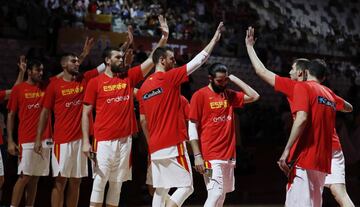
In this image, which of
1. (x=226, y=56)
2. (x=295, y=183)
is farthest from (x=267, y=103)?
(x=295, y=183)

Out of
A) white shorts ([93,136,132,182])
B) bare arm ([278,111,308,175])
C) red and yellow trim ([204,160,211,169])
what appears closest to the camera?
bare arm ([278,111,308,175])

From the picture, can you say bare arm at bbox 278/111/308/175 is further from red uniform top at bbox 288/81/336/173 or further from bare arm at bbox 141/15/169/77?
bare arm at bbox 141/15/169/77

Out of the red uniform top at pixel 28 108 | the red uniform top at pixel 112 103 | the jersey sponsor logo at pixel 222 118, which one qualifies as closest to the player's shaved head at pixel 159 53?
the red uniform top at pixel 112 103

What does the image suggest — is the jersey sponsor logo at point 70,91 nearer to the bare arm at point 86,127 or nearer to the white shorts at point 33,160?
the bare arm at point 86,127

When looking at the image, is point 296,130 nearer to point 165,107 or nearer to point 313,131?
point 313,131

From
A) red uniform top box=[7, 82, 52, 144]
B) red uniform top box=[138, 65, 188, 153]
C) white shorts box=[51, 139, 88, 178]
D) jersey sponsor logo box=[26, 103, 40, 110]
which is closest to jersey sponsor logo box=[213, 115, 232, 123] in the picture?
red uniform top box=[138, 65, 188, 153]

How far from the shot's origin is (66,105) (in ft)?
23.6

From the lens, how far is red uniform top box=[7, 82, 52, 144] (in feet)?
25.2

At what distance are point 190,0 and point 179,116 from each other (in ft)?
47.4

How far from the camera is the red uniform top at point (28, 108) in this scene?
7668 mm

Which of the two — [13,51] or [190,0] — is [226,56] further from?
[13,51]

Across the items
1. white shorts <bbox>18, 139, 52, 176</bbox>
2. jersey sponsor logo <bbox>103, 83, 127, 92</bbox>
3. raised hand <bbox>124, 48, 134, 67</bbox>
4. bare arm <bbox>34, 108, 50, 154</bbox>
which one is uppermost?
raised hand <bbox>124, 48, 134, 67</bbox>

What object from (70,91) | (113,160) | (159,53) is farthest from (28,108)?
(159,53)

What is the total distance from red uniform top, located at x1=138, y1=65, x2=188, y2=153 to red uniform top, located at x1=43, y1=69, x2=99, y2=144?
135cm
